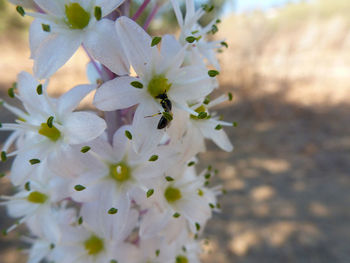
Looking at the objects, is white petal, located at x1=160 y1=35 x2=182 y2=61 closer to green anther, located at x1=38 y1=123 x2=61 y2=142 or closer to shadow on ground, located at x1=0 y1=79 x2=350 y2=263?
green anther, located at x1=38 y1=123 x2=61 y2=142

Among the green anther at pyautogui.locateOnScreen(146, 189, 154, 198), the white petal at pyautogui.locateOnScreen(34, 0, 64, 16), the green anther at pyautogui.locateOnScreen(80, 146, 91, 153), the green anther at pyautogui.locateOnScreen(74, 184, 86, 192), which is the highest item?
the white petal at pyautogui.locateOnScreen(34, 0, 64, 16)

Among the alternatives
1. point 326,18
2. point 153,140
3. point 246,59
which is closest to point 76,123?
point 153,140

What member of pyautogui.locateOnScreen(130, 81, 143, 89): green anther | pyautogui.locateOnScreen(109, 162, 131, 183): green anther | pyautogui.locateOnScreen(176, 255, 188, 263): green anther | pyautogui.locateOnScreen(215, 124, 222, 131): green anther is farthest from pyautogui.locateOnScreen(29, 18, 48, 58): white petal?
pyautogui.locateOnScreen(176, 255, 188, 263): green anther

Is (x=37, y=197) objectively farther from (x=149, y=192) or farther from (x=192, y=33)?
(x=192, y=33)

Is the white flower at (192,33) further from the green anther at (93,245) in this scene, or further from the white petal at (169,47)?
the green anther at (93,245)

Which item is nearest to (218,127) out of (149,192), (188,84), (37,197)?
(188,84)

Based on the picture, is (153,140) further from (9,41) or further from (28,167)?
(9,41)

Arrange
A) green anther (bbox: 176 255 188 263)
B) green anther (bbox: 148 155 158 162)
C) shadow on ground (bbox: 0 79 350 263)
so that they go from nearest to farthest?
green anther (bbox: 148 155 158 162), green anther (bbox: 176 255 188 263), shadow on ground (bbox: 0 79 350 263)
